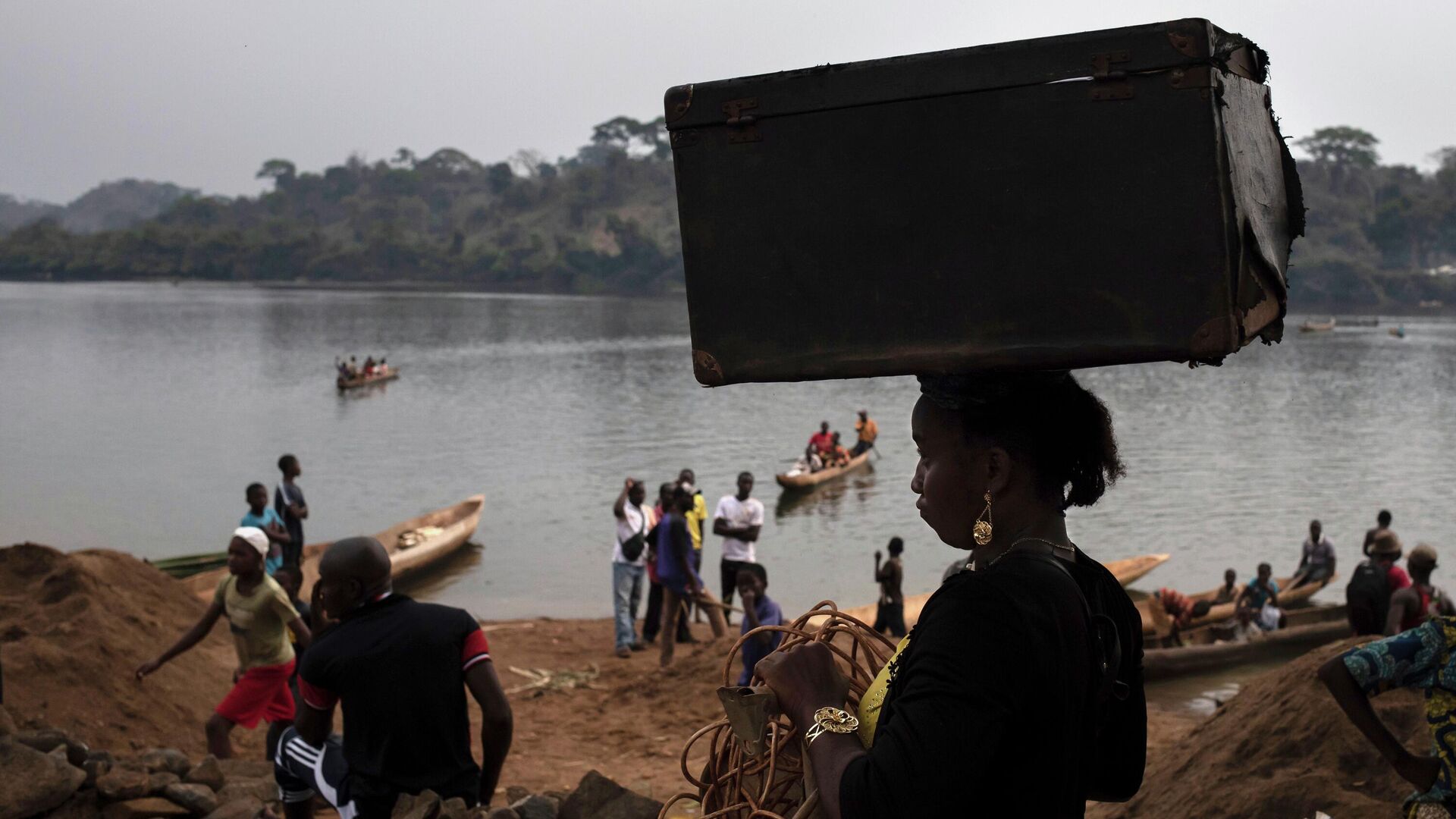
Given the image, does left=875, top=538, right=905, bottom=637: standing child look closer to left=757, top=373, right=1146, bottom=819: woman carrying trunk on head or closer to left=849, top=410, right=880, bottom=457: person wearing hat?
left=757, top=373, right=1146, bottom=819: woman carrying trunk on head

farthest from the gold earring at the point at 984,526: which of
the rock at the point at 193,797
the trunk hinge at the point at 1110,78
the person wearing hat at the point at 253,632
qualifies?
the person wearing hat at the point at 253,632

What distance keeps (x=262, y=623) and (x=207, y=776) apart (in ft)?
4.19

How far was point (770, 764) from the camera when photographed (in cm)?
214

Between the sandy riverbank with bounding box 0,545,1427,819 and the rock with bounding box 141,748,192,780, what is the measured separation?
2670mm

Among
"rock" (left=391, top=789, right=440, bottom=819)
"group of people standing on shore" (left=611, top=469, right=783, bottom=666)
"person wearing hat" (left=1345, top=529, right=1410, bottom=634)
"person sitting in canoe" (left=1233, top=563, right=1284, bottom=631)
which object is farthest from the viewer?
"person sitting in canoe" (left=1233, top=563, right=1284, bottom=631)

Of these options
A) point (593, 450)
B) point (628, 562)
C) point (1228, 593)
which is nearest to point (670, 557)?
point (628, 562)

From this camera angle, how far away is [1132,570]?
17.2 metres

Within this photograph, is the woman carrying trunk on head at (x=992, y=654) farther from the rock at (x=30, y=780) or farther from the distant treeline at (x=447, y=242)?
the distant treeline at (x=447, y=242)

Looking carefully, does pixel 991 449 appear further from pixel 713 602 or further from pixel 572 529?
pixel 572 529

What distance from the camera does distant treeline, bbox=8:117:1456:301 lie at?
99.5m

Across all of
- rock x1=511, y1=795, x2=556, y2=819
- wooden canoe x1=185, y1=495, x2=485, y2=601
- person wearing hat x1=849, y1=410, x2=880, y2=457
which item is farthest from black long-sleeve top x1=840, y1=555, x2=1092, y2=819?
person wearing hat x1=849, y1=410, x2=880, y2=457

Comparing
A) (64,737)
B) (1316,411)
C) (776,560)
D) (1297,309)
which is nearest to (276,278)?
(1297,309)

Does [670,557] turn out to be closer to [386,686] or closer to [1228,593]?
Result: [1228,593]

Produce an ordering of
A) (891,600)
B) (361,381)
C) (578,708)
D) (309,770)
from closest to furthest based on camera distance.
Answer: (309,770) → (578,708) → (891,600) → (361,381)
